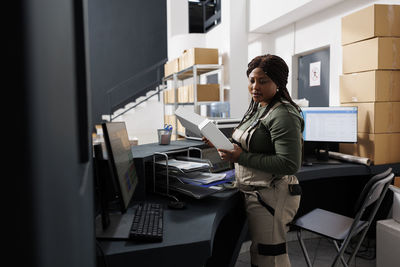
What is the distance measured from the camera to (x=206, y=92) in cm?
447

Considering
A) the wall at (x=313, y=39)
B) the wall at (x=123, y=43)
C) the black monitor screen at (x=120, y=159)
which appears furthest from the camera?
the wall at (x=123, y=43)

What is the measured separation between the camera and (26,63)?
367 mm

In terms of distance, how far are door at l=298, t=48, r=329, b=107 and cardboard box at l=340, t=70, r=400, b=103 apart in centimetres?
129

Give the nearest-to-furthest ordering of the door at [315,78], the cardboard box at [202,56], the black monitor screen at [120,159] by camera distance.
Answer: the black monitor screen at [120,159] < the door at [315,78] < the cardboard box at [202,56]

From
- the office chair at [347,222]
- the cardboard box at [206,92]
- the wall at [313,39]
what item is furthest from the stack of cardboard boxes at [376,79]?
the cardboard box at [206,92]

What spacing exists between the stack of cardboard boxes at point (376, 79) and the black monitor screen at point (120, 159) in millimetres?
1940

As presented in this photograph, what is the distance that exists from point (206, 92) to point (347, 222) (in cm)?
286

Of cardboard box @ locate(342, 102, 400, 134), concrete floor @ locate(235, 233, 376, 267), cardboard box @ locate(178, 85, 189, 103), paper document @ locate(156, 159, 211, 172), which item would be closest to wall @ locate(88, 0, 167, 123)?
cardboard box @ locate(178, 85, 189, 103)

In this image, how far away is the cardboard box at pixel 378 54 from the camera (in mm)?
2383

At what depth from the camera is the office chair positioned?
5.33 ft

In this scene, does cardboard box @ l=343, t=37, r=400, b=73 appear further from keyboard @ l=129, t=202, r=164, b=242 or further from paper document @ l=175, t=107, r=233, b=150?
keyboard @ l=129, t=202, r=164, b=242

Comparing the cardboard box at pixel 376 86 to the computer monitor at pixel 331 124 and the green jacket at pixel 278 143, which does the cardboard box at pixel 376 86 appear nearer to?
the computer monitor at pixel 331 124

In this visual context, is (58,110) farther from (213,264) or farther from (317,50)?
(317,50)

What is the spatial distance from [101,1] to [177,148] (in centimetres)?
882
